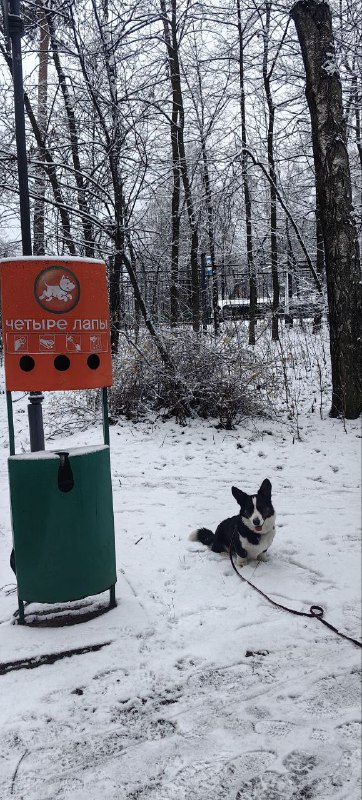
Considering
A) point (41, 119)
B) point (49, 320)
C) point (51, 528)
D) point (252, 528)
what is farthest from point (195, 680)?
point (41, 119)

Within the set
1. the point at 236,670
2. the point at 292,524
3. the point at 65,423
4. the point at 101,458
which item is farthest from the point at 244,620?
the point at 65,423

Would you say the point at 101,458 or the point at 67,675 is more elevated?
the point at 101,458

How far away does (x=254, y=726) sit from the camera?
2301mm

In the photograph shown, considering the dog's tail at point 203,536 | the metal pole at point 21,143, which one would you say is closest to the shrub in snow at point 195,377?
the dog's tail at point 203,536

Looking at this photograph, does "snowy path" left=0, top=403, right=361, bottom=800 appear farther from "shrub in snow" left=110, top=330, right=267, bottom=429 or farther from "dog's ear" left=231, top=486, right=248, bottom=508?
"shrub in snow" left=110, top=330, right=267, bottom=429

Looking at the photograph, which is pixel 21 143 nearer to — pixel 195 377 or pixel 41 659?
pixel 41 659

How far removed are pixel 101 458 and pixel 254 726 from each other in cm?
163

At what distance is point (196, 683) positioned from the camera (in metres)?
2.64

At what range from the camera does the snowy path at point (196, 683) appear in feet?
6.76

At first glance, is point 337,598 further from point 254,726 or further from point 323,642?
point 254,726

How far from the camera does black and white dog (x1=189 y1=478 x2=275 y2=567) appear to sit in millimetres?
3805

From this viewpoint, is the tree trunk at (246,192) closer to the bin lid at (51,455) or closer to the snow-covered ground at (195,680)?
the snow-covered ground at (195,680)

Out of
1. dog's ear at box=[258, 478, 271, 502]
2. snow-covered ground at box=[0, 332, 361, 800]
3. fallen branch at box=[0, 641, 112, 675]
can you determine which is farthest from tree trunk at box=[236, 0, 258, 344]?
fallen branch at box=[0, 641, 112, 675]

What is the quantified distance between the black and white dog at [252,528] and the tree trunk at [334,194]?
13.2ft
